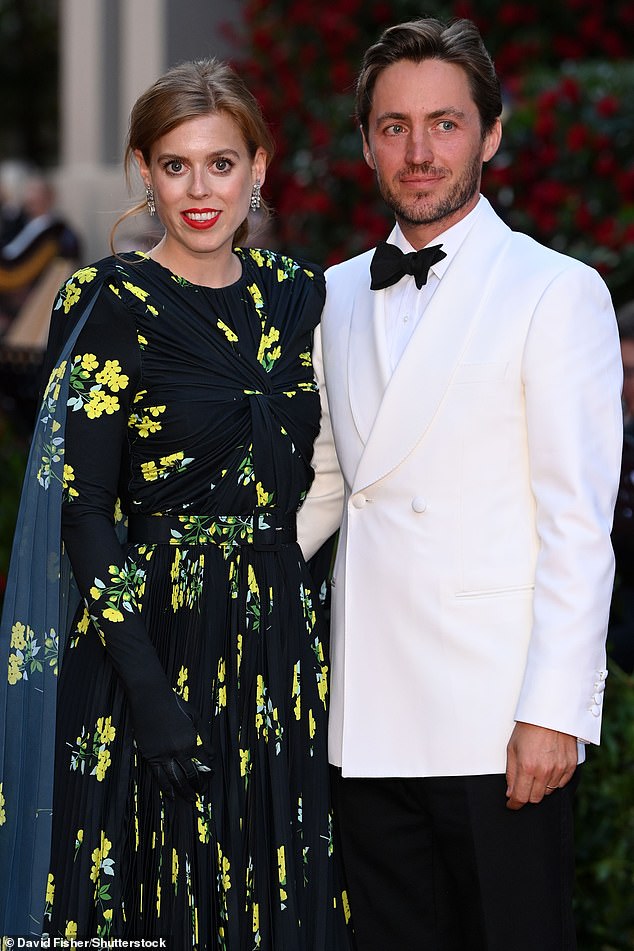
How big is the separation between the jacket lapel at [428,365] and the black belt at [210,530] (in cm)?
22

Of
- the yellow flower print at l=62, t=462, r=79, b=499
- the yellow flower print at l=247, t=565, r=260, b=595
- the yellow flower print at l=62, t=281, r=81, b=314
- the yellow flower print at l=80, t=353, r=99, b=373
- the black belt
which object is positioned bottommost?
the yellow flower print at l=247, t=565, r=260, b=595

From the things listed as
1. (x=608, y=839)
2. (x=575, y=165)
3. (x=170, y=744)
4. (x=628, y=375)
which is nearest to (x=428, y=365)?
(x=170, y=744)

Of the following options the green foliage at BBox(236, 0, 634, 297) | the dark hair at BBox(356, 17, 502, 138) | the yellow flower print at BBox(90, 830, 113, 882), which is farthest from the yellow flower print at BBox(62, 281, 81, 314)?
the green foliage at BBox(236, 0, 634, 297)

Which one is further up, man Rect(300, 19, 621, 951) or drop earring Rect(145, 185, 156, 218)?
drop earring Rect(145, 185, 156, 218)

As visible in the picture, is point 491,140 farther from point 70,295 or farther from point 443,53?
point 70,295

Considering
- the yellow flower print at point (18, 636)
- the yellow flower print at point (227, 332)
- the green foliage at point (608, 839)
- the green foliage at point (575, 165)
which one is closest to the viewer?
the yellow flower print at point (18, 636)

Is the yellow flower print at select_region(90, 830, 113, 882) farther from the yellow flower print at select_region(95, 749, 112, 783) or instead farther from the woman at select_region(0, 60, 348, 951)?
the yellow flower print at select_region(95, 749, 112, 783)

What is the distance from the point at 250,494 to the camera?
9.11 feet

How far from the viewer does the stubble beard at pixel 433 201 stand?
280 cm

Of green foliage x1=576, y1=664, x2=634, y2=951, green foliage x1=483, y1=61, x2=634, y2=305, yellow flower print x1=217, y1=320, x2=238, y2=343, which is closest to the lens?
yellow flower print x1=217, y1=320, x2=238, y2=343

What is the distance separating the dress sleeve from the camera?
2.60 metres

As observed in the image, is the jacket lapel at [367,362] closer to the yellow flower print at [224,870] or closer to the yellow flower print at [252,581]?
the yellow flower print at [252,581]

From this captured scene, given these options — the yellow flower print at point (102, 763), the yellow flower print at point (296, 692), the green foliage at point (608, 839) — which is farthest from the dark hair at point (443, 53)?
the green foliage at point (608, 839)

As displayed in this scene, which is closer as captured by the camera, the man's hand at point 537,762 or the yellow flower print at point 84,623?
the man's hand at point 537,762
